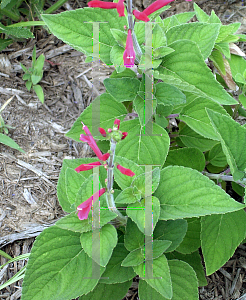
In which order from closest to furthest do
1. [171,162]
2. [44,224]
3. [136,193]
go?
1. [136,193]
2. [171,162]
3. [44,224]

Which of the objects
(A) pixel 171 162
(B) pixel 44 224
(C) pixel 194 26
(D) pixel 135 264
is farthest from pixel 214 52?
(B) pixel 44 224

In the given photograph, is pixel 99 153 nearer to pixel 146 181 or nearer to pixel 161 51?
pixel 146 181

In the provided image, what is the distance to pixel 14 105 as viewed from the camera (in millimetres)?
2133

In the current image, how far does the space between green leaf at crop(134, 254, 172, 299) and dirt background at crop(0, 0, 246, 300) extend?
59 centimetres

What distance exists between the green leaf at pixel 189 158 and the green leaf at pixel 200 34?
510 millimetres

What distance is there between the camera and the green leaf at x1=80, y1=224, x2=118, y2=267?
1.05 metres

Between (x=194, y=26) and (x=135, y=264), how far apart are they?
3.34 ft

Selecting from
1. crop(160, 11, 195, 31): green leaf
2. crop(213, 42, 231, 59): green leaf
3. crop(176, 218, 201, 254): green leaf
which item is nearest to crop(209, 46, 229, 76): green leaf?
crop(213, 42, 231, 59): green leaf

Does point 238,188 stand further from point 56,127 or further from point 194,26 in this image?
point 56,127

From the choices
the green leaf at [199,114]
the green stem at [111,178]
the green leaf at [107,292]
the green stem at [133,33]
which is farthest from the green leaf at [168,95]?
the green leaf at [107,292]

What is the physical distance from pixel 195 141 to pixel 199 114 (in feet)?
0.79

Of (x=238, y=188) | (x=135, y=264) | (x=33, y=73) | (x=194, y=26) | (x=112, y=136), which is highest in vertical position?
(x=194, y=26)

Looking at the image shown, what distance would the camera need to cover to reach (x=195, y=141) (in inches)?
69.3

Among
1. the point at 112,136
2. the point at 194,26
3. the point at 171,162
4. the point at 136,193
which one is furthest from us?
the point at 171,162
